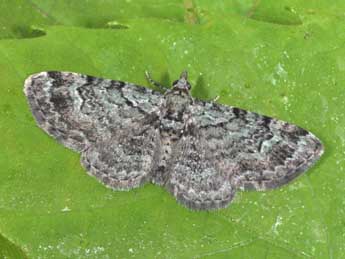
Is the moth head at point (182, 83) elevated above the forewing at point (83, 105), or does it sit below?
above

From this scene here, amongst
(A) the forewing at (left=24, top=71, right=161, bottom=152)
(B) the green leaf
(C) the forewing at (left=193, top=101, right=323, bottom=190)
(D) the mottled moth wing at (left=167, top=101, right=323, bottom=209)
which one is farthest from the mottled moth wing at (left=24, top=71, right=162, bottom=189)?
(C) the forewing at (left=193, top=101, right=323, bottom=190)

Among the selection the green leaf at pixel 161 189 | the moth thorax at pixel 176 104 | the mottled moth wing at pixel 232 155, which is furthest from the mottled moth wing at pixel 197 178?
the moth thorax at pixel 176 104

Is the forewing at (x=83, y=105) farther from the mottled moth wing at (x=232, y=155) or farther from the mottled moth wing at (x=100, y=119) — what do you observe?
the mottled moth wing at (x=232, y=155)

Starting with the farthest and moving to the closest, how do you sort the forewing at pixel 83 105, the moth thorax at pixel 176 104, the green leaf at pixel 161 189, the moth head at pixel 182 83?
the moth thorax at pixel 176 104 < the moth head at pixel 182 83 < the forewing at pixel 83 105 < the green leaf at pixel 161 189

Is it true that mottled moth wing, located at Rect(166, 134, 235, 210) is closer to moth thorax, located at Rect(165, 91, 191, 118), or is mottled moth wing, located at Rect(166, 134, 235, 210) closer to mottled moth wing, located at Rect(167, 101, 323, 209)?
mottled moth wing, located at Rect(167, 101, 323, 209)

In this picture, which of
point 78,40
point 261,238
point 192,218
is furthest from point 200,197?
point 78,40
